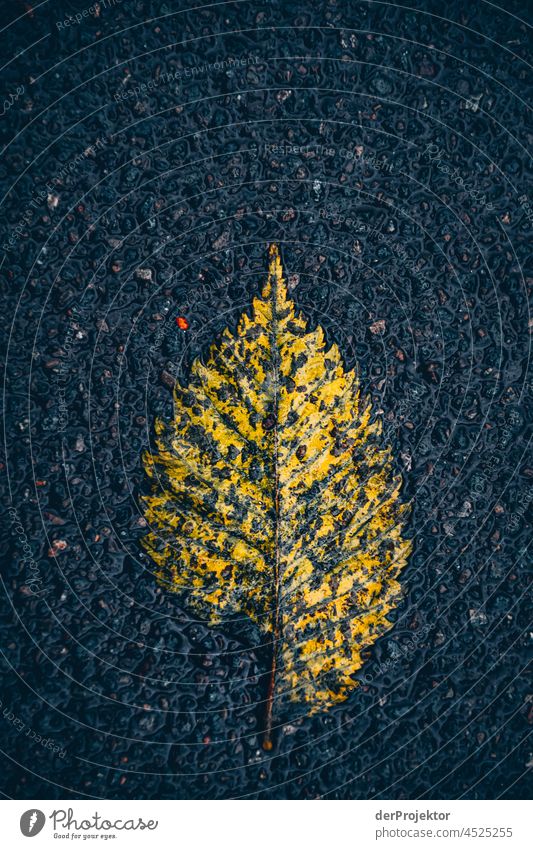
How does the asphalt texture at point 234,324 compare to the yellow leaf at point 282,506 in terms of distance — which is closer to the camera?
the yellow leaf at point 282,506

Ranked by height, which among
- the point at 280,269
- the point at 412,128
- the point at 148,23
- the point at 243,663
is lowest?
the point at 243,663

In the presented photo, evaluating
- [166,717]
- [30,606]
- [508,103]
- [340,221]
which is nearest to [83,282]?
[340,221]

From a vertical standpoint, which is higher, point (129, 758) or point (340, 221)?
point (340, 221)

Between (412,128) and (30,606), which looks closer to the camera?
(30,606)

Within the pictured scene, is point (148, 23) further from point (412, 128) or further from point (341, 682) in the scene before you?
point (341, 682)
